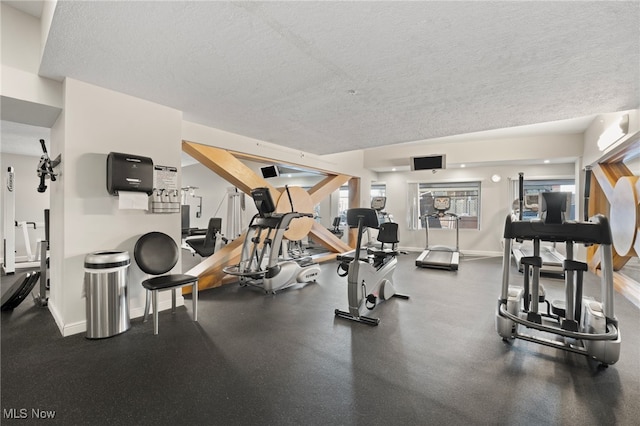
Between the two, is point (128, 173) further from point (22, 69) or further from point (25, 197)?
point (25, 197)

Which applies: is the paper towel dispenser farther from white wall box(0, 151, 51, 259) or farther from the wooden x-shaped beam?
white wall box(0, 151, 51, 259)

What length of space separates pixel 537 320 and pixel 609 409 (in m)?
0.76

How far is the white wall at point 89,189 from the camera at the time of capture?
2.72m

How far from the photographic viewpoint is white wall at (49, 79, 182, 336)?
8.94 feet

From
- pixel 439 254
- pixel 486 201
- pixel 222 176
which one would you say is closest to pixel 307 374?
pixel 222 176

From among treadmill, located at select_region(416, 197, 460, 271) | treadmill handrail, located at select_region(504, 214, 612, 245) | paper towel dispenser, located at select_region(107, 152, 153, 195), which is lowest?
treadmill, located at select_region(416, 197, 460, 271)

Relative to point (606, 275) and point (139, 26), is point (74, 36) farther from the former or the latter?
point (606, 275)

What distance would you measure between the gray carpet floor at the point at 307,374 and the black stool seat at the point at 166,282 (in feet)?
1.49

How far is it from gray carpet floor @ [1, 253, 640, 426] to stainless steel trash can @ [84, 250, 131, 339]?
12 cm

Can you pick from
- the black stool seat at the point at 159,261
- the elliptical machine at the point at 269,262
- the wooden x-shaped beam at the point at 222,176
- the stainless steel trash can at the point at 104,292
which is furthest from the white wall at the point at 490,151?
the stainless steel trash can at the point at 104,292

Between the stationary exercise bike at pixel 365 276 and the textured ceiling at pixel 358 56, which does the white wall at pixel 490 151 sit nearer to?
the textured ceiling at pixel 358 56

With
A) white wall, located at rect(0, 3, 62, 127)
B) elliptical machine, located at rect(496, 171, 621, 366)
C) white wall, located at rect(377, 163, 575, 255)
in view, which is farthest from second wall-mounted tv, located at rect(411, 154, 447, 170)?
white wall, located at rect(0, 3, 62, 127)

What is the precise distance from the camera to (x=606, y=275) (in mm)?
2248

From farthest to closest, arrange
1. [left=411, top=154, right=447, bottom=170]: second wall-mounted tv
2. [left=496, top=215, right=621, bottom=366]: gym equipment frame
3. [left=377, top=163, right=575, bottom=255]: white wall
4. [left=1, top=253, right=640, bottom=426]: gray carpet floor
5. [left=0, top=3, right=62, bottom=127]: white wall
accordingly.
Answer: [left=377, top=163, right=575, bottom=255]: white wall, [left=411, top=154, right=447, bottom=170]: second wall-mounted tv, [left=0, top=3, right=62, bottom=127]: white wall, [left=496, top=215, right=621, bottom=366]: gym equipment frame, [left=1, top=253, right=640, bottom=426]: gray carpet floor
